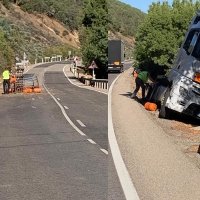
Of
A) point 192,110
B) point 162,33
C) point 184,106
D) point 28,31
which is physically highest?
point 28,31

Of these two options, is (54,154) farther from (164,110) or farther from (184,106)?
(164,110)

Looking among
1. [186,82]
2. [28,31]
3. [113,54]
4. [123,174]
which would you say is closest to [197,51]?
[186,82]

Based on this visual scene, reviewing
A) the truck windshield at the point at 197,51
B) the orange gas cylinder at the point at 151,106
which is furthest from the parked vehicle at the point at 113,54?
the orange gas cylinder at the point at 151,106

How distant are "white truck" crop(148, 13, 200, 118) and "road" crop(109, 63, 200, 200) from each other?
872 millimetres

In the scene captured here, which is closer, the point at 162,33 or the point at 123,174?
the point at 123,174

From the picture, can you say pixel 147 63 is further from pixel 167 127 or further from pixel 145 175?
pixel 145 175

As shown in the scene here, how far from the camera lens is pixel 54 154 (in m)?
9.84

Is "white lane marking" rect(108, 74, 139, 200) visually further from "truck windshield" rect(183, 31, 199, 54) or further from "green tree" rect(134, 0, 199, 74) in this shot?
"green tree" rect(134, 0, 199, 74)

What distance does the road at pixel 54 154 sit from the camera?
6.79 metres

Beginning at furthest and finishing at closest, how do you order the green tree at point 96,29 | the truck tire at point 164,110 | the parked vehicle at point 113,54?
1. the truck tire at point 164,110
2. the green tree at point 96,29
3. the parked vehicle at point 113,54

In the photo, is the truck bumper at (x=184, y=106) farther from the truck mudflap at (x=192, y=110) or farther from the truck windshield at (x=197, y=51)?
the truck windshield at (x=197, y=51)

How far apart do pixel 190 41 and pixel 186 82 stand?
4.04 feet

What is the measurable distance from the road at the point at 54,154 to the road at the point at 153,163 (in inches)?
18.0

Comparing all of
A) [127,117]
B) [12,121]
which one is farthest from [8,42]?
[127,117]
